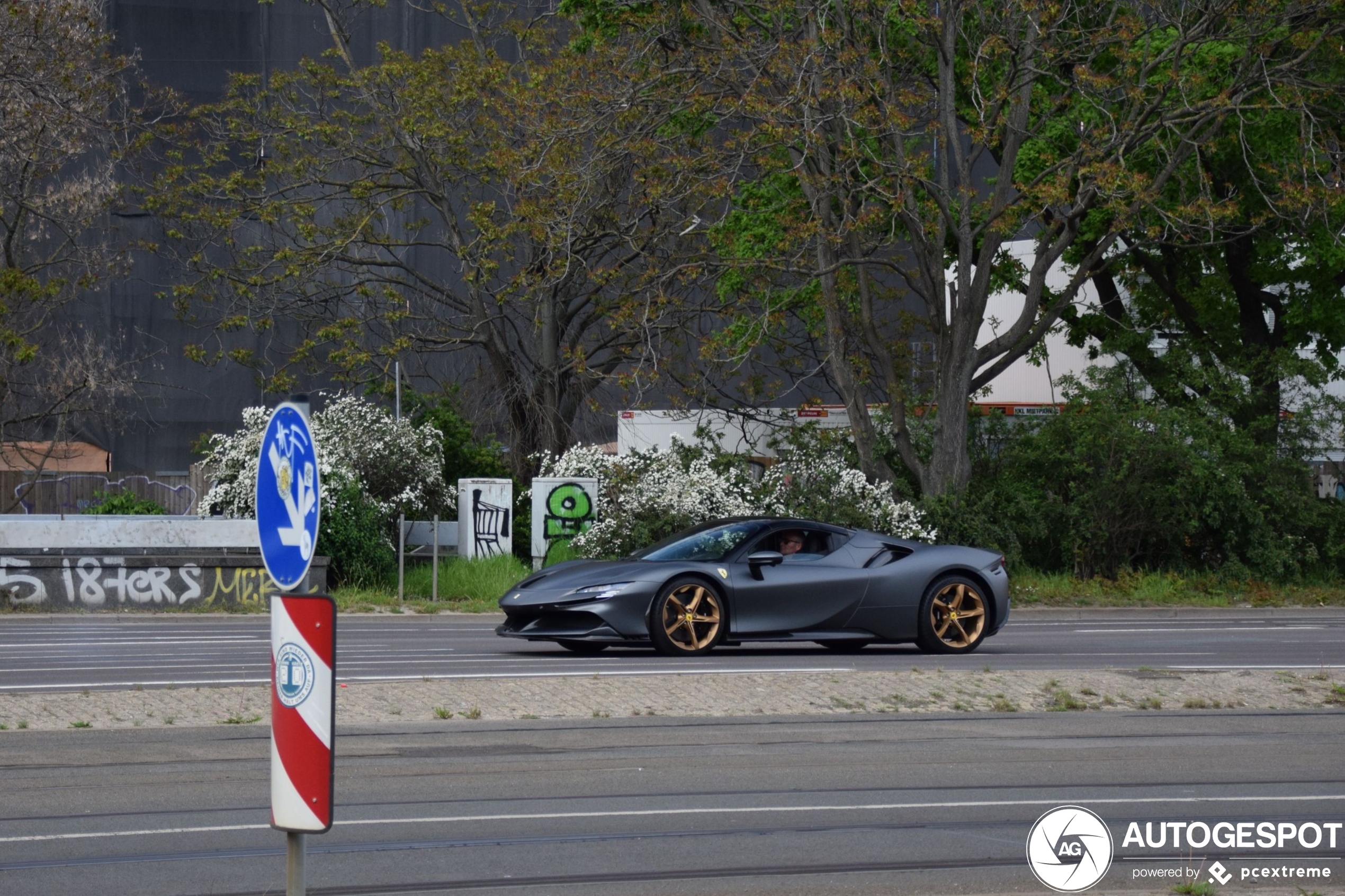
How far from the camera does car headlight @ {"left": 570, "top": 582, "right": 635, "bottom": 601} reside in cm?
1323

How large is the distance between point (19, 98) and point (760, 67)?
50.8 ft

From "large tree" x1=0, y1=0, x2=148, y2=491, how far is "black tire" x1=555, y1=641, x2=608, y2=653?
17893 mm

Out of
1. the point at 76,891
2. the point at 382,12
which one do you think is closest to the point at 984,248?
the point at 76,891

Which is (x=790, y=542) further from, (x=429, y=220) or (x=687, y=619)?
(x=429, y=220)

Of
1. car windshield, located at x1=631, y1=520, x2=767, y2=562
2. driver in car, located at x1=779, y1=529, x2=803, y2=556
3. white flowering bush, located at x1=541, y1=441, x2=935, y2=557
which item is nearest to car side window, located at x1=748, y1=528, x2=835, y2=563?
driver in car, located at x1=779, y1=529, x2=803, y2=556

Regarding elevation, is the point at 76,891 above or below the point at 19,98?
below

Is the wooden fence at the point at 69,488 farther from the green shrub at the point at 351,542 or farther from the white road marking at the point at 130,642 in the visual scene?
the white road marking at the point at 130,642

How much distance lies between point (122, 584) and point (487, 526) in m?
5.84

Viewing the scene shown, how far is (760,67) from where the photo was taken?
23.5 m

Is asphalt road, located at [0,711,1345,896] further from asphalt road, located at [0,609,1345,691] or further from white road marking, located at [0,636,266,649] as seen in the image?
white road marking, located at [0,636,266,649]

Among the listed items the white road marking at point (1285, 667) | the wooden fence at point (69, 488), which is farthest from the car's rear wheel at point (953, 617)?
the wooden fence at point (69, 488)

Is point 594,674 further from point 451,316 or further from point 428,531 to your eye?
point 451,316

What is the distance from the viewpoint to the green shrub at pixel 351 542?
22.5 metres

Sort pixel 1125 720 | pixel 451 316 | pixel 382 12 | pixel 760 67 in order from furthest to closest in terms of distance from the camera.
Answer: pixel 382 12
pixel 451 316
pixel 760 67
pixel 1125 720
